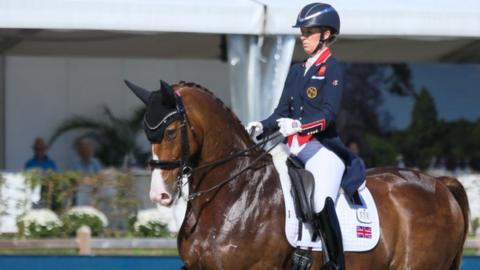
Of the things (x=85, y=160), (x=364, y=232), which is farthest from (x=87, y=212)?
(x=364, y=232)

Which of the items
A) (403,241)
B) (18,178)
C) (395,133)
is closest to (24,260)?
(18,178)

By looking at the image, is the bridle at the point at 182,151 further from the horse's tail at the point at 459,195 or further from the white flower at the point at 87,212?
the white flower at the point at 87,212

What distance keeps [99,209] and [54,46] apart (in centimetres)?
231

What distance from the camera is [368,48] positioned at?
13.3 m

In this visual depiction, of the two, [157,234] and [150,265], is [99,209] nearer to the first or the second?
[157,234]

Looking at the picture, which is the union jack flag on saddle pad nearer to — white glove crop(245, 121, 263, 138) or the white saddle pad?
the white saddle pad

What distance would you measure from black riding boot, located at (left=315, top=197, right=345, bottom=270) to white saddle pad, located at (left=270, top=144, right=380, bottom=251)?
0.20 ft

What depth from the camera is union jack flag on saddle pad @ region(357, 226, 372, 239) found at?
6543 millimetres

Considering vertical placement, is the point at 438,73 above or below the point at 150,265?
above

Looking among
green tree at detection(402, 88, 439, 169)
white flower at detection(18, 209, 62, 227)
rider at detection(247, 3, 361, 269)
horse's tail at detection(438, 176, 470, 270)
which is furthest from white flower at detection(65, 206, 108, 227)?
green tree at detection(402, 88, 439, 169)

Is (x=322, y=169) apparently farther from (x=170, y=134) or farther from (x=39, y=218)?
(x=39, y=218)

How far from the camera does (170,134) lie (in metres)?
5.93

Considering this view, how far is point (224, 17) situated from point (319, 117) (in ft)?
15.5

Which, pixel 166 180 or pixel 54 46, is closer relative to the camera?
pixel 166 180
